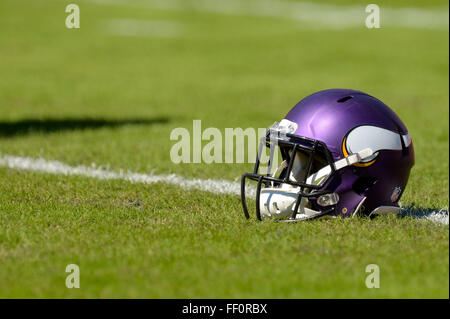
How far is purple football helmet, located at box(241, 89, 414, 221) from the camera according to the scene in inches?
182

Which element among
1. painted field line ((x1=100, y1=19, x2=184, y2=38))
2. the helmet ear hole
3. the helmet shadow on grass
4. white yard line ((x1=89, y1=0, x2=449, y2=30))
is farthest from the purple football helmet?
white yard line ((x1=89, y1=0, x2=449, y2=30))

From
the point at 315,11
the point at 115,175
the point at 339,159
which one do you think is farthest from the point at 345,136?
the point at 315,11

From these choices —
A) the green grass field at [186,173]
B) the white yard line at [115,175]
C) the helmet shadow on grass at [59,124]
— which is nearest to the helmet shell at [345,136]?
the green grass field at [186,173]

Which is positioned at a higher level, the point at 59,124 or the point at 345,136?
the point at 59,124

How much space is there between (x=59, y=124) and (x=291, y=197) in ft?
21.1

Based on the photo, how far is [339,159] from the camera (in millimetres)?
4645

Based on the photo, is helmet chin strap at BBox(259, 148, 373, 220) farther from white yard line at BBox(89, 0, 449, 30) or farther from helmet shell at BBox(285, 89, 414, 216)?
white yard line at BBox(89, 0, 449, 30)

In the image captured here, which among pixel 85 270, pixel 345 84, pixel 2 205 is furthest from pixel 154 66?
pixel 85 270

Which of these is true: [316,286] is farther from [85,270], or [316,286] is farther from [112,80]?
[112,80]

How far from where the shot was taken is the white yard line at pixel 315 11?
92.0ft

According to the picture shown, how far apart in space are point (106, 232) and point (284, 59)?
50.5 feet

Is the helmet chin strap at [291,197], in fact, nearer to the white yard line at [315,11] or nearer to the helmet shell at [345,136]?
the helmet shell at [345,136]

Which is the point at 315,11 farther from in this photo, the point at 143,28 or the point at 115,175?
the point at 115,175

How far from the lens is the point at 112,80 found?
53.4ft
